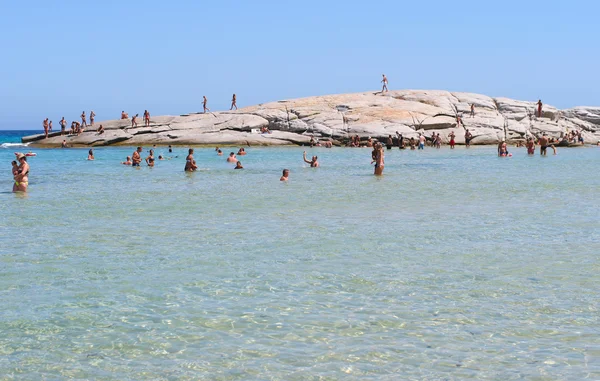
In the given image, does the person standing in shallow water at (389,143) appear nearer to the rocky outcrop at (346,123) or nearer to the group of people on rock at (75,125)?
the rocky outcrop at (346,123)

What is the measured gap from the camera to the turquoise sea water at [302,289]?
7.59 meters

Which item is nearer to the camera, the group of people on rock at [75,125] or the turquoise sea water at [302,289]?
the turquoise sea water at [302,289]

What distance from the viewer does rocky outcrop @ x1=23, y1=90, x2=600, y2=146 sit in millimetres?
65875

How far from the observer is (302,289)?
414 inches

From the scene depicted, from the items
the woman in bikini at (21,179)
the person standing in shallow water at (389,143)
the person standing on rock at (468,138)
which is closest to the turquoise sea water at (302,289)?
the woman in bikini at (21,179)

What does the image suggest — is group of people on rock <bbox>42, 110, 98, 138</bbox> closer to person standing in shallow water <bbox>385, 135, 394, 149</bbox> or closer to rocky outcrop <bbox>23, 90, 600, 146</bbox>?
rocky outcrop <bbox>23, 90, 600, 146</bbox>

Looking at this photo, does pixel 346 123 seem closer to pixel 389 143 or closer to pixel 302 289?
pixel 389 143

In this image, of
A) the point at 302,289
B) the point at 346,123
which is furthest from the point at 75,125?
the point at 302,289

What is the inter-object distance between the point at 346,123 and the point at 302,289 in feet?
188

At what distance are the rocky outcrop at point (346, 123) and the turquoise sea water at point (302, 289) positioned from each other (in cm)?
4336

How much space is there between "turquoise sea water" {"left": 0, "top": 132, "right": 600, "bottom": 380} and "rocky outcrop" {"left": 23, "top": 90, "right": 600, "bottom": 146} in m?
43.4

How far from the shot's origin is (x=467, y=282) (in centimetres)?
1084

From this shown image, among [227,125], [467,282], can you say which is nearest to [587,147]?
[227,125]

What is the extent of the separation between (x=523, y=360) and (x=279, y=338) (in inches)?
103
